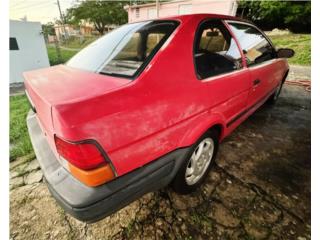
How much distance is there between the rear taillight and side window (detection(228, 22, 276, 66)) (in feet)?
6.91

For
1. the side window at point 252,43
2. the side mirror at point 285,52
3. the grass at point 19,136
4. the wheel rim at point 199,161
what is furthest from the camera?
the side mirror at point 285,52

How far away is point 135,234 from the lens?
1.63 m

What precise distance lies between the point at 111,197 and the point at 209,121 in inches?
42.2

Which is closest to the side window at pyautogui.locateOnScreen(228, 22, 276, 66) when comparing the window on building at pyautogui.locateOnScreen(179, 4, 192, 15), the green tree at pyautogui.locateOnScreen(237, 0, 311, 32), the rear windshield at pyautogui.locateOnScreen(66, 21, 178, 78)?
the rear windshield at pyautogui.locateOnScreen(66, 21, 178, 78)

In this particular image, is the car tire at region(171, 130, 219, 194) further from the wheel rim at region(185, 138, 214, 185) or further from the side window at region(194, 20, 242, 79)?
the side window at region(194, 20, 242, 79)

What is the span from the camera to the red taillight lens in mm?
1032

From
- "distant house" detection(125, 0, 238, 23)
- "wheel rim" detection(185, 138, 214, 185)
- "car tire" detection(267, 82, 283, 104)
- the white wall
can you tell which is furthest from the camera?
"distant house" detection(125, 0, 238, 23)

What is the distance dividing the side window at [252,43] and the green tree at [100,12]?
1167 inches

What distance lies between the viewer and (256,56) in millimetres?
2605

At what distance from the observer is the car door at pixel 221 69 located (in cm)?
168

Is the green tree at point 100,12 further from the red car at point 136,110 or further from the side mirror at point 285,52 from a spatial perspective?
the red car at point 136,110

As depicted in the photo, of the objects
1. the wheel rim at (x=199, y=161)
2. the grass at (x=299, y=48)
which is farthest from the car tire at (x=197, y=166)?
the grass at (x=299, y=48)
